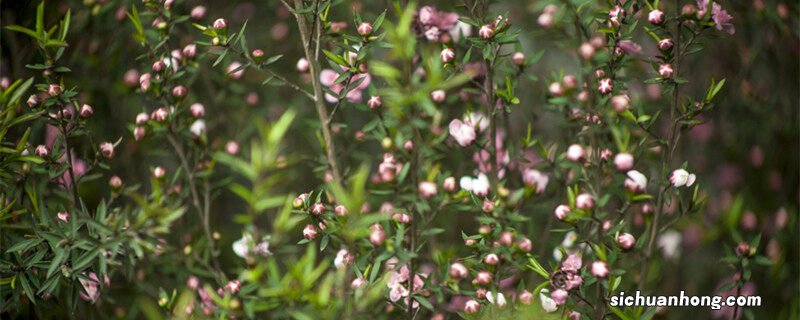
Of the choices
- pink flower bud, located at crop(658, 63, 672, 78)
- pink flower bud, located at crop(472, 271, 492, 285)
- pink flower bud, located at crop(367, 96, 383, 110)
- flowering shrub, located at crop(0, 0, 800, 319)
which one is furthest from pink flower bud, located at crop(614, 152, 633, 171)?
pink flower bud, located at crop(367, 96, 383, 110)

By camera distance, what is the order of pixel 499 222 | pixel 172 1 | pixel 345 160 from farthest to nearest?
pixel 345 160, pixel 172 1, pixel 499 222

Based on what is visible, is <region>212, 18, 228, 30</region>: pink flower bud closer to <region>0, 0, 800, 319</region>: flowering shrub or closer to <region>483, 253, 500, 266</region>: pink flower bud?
<region>0, 0, 800, 319</region>: flowering shrub

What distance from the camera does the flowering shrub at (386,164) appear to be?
79cm

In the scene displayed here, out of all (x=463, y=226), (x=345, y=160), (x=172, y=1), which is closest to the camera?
(x=172, y=1)

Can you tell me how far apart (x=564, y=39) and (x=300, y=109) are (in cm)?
64

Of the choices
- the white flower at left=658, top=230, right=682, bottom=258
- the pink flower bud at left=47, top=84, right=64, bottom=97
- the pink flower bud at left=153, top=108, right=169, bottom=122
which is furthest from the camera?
the white flower at left=658, top=230, right=682, bottom=258

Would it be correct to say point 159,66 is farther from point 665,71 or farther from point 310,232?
point 665,71

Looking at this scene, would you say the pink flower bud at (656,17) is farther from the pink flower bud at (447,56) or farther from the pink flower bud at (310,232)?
the pink flower bud at (310,232)

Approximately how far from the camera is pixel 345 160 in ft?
4.09

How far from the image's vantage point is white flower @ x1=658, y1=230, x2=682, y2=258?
1.47 metres

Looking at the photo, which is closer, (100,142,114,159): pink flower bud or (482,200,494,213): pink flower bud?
(482,200,494,213): pink flower bud

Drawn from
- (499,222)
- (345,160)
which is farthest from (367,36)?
(345,160)

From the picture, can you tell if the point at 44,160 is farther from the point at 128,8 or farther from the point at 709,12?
the point at 709,12

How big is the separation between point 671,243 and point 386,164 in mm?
915
